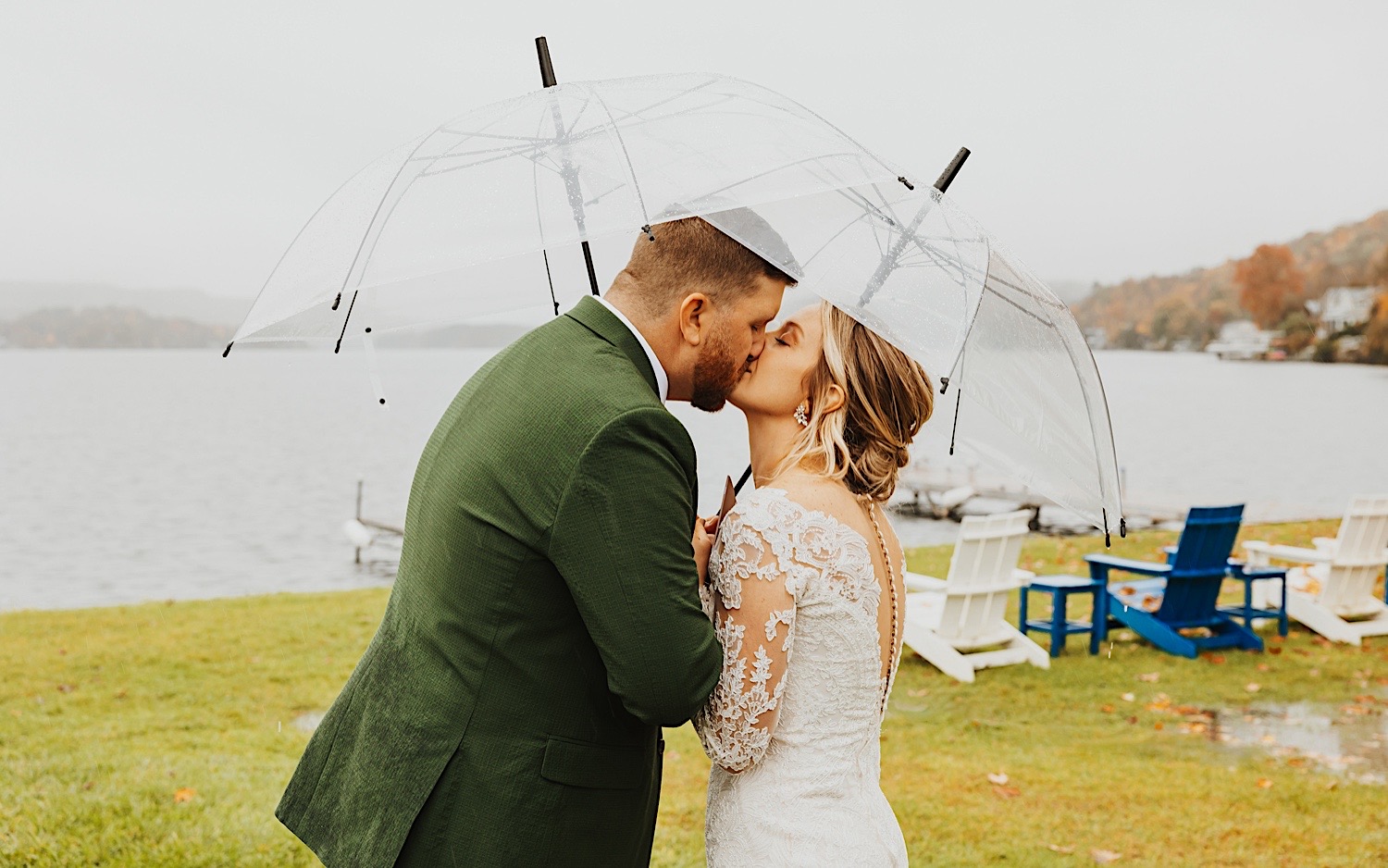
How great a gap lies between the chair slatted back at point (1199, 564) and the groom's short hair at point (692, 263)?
7.88 metres

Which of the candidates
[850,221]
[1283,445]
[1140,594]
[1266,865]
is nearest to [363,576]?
[1140,594]

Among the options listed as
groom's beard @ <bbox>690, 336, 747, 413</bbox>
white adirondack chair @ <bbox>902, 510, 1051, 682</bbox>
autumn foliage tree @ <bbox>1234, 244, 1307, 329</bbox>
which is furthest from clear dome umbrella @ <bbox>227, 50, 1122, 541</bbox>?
autumn foliage tree @ <bbox>1234, 244, 1307, 329</bbox>

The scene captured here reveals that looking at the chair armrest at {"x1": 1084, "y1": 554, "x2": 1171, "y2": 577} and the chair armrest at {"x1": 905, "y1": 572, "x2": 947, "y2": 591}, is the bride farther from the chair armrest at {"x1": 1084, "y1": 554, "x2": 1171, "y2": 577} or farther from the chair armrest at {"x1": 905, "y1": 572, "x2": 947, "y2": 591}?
the chair armrest at {"x1": 1084, "y1": 554, "x2": 1171, "y2": 577}

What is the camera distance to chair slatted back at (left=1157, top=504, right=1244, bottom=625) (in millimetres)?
9359

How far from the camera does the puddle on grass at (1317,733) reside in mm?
6824

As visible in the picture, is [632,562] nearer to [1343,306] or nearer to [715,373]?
[715,373]

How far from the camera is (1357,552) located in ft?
34.5

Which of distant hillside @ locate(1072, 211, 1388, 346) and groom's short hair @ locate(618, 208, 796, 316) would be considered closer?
groom's short hair @ locate(618, 208, 796, 316)

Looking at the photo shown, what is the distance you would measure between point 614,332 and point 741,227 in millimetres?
357

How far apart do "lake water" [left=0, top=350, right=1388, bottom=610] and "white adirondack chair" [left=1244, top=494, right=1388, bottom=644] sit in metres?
4.90

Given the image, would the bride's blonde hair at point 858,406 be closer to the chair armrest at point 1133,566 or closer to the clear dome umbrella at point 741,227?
the clear dome umbrella at point 741,227

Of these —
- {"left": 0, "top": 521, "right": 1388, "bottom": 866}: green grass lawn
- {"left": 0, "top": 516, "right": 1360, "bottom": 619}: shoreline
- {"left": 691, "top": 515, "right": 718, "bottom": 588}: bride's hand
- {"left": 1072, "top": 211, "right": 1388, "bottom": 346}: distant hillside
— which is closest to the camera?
{"left": 691, "top": 515, "right": 718, "bottom": 588}: bride's hand

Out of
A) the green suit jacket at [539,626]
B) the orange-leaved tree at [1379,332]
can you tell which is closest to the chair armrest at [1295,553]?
the green suit jacket at [539,626]

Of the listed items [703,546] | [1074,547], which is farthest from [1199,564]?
[703,546]
